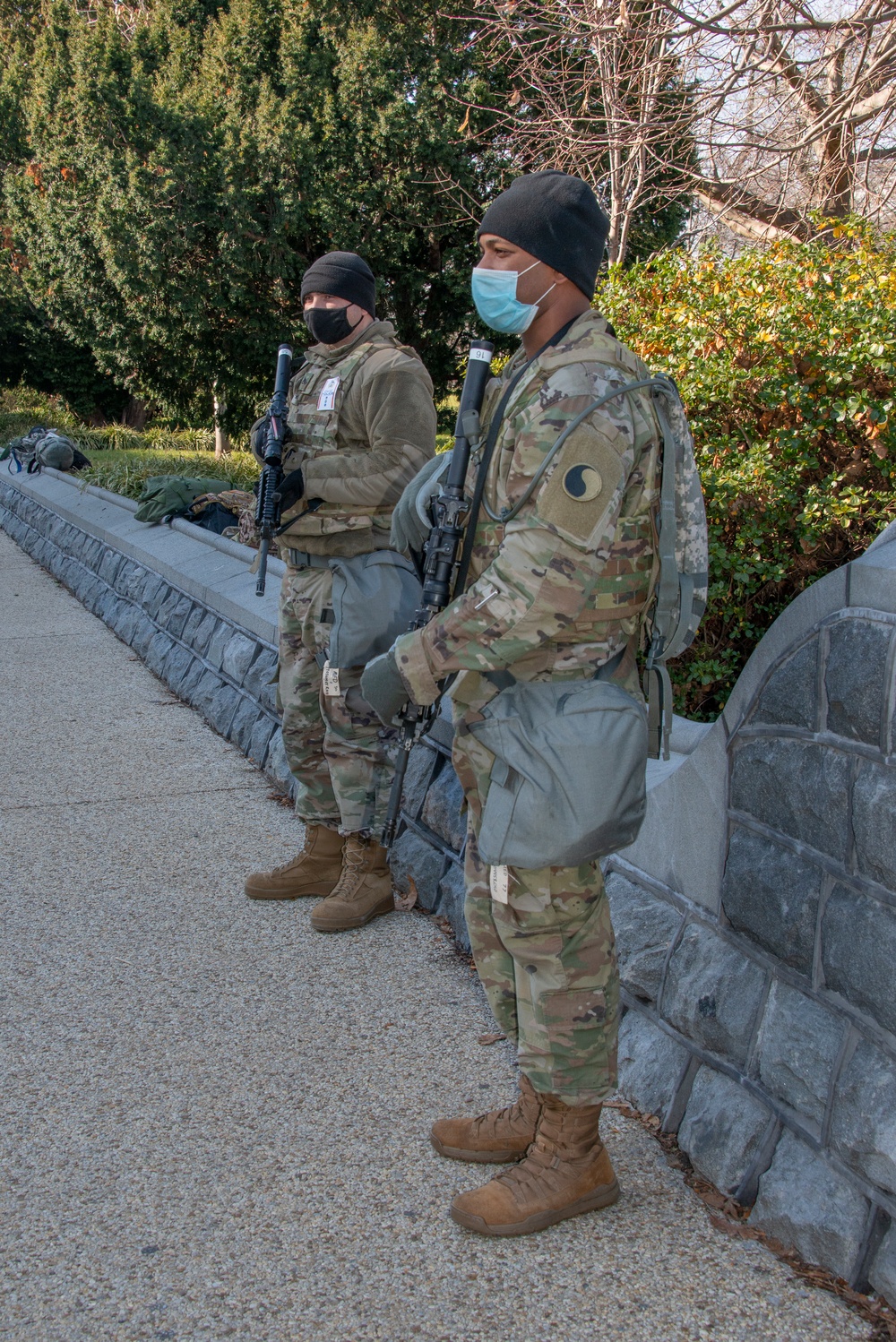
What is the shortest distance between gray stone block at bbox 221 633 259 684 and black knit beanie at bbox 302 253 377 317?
2.37 metres

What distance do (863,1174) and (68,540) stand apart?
9.89m

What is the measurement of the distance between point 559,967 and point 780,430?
2.47m

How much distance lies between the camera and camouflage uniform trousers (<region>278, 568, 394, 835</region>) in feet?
12.6

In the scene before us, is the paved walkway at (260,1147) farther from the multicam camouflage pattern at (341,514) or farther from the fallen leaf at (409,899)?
the multicam camouflage pattern at (341,514)

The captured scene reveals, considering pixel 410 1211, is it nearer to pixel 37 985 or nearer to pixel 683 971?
pixel 683 971

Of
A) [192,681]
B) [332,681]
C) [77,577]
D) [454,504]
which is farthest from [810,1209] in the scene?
[77,577]

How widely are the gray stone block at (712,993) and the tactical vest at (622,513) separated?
2.53ft

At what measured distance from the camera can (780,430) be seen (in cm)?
414

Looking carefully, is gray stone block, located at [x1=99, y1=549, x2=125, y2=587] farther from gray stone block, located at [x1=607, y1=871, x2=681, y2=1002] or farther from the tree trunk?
the tree trunk

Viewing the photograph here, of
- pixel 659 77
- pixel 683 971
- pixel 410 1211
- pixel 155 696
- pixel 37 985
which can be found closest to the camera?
pixel 410 1211

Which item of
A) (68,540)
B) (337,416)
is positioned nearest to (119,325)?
(68,540)

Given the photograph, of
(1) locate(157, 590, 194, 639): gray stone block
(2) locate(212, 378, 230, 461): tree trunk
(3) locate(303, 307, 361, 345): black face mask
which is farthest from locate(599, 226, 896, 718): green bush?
(2) locate(212, 378, 230, 461): tree trunk

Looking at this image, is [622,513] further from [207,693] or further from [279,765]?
[207,693]

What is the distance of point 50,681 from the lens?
7.04 metres
